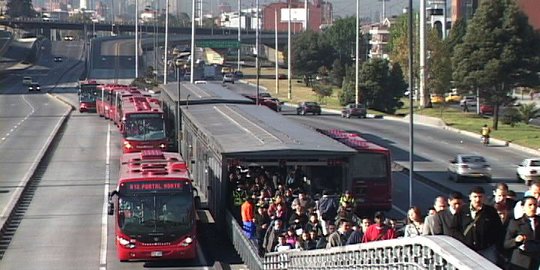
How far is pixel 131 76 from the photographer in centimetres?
15500

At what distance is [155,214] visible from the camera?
2636 centimetres

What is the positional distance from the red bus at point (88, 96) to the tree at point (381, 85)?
77.2ft

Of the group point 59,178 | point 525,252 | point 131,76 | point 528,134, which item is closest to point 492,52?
point 528,134

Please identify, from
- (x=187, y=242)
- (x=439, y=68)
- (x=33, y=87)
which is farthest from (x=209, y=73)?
(x=187, y=242)

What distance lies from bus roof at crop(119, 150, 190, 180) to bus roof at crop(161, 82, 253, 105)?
14.1 meters

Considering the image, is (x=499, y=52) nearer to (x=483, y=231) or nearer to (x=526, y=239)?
(x=483, y=231)

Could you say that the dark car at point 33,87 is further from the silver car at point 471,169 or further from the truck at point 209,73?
the silver car at point 471,169

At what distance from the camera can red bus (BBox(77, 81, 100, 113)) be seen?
3258 inches

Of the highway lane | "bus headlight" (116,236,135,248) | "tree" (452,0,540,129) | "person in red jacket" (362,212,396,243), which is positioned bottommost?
the highway lane

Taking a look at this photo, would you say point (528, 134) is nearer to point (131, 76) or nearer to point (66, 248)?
point (66, 248)

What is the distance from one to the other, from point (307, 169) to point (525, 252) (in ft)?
54.5

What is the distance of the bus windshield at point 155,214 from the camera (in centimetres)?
2622

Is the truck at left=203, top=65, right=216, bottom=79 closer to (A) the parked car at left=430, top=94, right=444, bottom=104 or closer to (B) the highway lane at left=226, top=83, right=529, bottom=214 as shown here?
(A) the parked car at left=430, top=94, right=444, bottom=104

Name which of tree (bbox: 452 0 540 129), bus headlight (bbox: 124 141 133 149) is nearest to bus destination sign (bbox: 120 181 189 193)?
bus headlight (bbox: 124 141 133 149)
